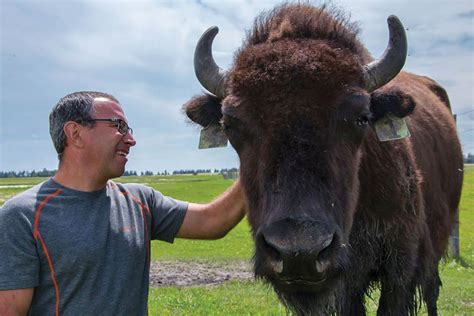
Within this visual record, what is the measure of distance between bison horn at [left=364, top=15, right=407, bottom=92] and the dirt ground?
8501 mm

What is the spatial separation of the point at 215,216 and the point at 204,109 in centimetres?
129

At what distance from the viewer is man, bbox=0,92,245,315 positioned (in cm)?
387

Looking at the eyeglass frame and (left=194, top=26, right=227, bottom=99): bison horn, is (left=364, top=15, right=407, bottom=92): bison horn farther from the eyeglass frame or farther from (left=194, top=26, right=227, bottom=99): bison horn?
the eyeglass frame

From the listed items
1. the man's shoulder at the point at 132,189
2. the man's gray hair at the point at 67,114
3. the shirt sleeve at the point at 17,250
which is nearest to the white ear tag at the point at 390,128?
the man's shoulder at the point at 132,189

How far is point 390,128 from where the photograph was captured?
5402 mm

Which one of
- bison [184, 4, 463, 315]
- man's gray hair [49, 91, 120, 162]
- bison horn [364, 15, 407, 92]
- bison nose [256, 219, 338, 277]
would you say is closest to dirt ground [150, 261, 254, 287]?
bison [184, 4, 463, 315]

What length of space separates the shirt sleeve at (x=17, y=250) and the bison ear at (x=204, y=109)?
2404mm

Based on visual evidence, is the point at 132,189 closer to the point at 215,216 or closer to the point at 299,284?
the point at 215,216

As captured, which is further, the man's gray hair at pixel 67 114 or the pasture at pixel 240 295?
the pasture at pixel 240 295

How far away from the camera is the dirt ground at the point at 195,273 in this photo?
1408 centimetres

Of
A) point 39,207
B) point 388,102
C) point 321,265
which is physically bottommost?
point 321,265

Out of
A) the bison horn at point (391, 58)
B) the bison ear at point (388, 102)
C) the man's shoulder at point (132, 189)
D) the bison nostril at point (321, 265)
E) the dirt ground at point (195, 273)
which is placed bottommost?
the dirt ground at point (195, 273)

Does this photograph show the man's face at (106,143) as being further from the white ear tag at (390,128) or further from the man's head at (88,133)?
the white ear tag at (390,128)

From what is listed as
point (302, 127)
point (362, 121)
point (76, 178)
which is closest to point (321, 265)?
point (302, 127)
